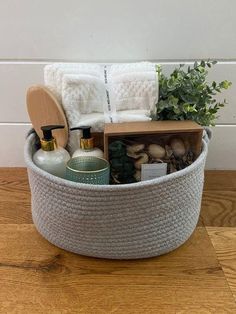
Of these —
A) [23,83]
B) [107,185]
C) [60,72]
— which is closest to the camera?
[107,185]

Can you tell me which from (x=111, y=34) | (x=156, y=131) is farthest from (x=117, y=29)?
(x=156, y=131)

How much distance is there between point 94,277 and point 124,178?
148mm

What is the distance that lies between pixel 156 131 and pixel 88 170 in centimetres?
11

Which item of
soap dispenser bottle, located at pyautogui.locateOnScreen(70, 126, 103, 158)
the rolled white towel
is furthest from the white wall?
soap dispenser bottle, located at pyautogui.locateOnScreen(70, 126, 103, 158)

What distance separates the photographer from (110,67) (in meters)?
0.57

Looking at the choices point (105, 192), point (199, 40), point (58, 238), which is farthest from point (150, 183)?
point (199, 40)

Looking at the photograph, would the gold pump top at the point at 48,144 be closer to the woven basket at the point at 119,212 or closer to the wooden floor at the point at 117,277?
the woven basket at the point at 119,212

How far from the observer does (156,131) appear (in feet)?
1.51

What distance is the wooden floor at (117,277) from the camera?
0.39 metres

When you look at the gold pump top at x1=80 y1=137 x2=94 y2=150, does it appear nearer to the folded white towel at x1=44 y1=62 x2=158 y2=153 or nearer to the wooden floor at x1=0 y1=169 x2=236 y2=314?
the folded white towel at x1=44 y1=62 x2=158 y2=153

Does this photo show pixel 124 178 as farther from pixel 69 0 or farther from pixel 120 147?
pixel 69 0

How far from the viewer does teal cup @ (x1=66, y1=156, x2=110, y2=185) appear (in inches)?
17.3

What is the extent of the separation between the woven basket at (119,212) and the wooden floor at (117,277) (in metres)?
0.02

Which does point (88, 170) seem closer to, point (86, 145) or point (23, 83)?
point (86, 145)
